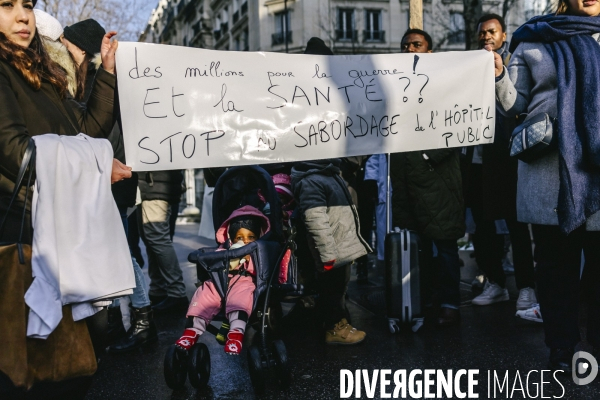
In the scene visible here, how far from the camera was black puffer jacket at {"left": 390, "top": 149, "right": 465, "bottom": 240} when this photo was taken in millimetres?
4520

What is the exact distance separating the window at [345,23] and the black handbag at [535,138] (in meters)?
32.7

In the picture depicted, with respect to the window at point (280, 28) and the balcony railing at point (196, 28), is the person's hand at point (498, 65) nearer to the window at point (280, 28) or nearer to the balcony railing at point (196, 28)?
the window at point (280, 28)

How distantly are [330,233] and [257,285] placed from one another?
712 mm

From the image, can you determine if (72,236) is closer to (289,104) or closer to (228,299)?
(228,299)

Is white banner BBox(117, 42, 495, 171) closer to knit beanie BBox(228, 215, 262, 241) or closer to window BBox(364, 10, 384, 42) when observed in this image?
knit beanie BBox(228, 215, 262, 241)

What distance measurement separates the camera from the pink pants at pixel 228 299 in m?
3.29

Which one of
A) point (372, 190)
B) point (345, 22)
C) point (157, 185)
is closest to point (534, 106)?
point (157, 185)

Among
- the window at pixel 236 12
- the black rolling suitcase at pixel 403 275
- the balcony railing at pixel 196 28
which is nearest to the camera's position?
the black rolling suitcase at pixel 403 275

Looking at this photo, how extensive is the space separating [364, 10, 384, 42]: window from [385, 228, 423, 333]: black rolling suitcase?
32.8m

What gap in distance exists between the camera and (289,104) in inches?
134

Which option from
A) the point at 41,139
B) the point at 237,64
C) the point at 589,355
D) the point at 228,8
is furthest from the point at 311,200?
the point at 228,8

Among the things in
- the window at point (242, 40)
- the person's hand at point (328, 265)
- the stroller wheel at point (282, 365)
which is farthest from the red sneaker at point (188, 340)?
the window at point (242, 40)

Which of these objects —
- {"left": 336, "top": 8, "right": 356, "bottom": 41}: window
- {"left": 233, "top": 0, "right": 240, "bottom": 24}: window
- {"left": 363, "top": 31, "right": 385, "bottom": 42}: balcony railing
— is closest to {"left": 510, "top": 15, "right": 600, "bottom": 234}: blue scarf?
{"left": 336, "top": 8, "right": 356, "bottom": 41}: window

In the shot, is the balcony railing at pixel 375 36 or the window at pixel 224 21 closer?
the balcony railing at pixel 375 36
